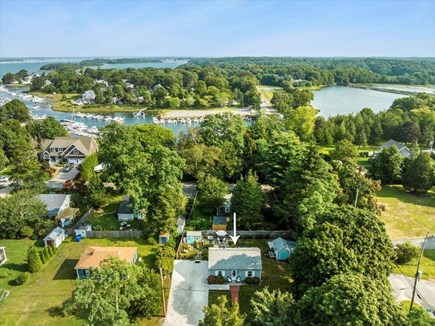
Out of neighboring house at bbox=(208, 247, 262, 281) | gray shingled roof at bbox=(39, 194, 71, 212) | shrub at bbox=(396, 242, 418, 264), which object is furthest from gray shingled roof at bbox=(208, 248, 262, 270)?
gray shingled roof at bbox=(39, 194, 71, 212)

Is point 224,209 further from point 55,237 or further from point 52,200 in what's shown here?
point 52,200

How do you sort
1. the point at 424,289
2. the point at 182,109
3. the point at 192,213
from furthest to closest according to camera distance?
the point at 182,109 → the point at 192,213 → the point at 424,289

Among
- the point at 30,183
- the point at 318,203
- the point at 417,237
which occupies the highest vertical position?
the point at 318,203

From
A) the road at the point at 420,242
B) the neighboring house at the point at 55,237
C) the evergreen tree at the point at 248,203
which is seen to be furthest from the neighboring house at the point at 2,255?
the road at the point at 420,242

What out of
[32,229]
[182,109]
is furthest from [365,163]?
[182,109]

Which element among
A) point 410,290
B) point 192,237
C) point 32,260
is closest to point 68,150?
point 32,260

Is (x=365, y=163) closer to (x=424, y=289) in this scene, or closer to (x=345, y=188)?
(x=345, y=188)
